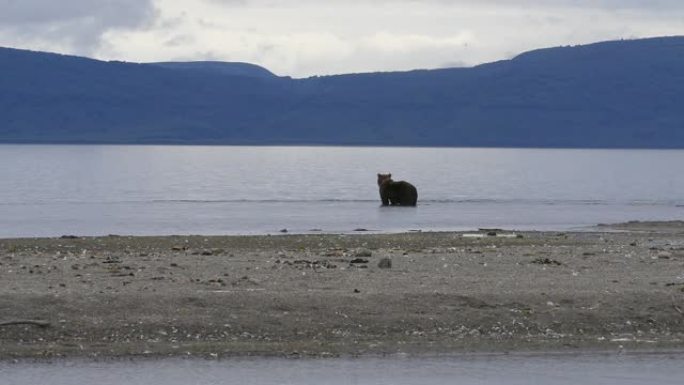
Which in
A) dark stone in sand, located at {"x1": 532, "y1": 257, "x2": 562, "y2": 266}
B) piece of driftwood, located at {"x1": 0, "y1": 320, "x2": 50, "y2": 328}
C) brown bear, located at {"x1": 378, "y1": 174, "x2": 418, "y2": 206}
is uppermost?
brown bear, located at {"x1": 378, "y1": 174, "x2": 418, "y2": 206}

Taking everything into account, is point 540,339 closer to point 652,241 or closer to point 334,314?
point 334,314

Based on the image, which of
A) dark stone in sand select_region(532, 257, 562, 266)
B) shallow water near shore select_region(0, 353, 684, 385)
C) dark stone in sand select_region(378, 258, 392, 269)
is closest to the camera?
shallow water near shore select_region(0, 353, 684, 385)

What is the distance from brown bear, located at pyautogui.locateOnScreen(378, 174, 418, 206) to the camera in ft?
178

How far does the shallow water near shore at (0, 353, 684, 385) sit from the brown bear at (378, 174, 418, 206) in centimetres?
3812

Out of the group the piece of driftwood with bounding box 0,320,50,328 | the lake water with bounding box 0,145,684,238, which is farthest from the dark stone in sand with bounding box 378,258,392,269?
the lake water with bounding box 0,145,684,238

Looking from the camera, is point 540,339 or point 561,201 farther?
→ point 561,201

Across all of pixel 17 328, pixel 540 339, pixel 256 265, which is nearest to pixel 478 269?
pixel 256 265

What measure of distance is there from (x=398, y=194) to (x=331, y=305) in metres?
36.7

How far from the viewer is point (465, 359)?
15.9 m

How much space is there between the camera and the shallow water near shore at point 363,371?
1452cm

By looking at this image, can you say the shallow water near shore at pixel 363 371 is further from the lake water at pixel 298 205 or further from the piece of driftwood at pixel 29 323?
the lake water at pixel 298 205

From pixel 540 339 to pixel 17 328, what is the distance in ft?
20.3

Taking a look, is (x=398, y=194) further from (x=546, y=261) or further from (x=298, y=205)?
(x=546, y=261)

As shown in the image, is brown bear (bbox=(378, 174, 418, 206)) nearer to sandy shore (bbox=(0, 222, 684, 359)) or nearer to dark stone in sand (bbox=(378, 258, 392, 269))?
sandy shore (bbox=(0, 222, 684, 359))
